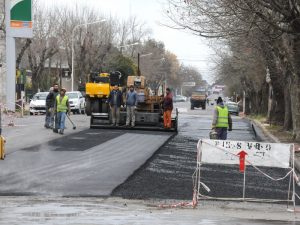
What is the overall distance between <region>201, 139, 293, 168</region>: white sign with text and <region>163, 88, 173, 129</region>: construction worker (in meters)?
15.9

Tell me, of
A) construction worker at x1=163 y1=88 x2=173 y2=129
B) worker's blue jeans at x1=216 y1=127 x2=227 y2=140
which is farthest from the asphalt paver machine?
worker's blue jeans at x1=216 y1=127 x2=227 y2=140

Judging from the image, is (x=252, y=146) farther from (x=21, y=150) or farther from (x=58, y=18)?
(x=58, y=18)

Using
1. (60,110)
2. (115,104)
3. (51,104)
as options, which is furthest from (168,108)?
(60,110)

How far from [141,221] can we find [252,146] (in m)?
3.21

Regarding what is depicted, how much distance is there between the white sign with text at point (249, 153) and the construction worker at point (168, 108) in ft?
52.0

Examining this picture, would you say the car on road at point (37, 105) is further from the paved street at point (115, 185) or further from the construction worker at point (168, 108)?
the paved street at point (115, 185)

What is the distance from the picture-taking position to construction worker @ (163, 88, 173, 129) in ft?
92.6

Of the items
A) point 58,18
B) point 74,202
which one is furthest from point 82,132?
point 58,18

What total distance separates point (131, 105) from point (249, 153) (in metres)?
16.2

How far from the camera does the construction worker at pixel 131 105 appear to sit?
92.0 feet

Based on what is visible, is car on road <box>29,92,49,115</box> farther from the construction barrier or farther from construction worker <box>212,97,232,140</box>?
the construction barrier

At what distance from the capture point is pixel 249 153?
12281mm

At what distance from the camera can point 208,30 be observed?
24.1 m

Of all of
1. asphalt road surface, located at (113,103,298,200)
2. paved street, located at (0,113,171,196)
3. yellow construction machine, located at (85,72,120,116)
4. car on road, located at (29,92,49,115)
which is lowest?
asphalt road surface, located at (113,103,298,200)
